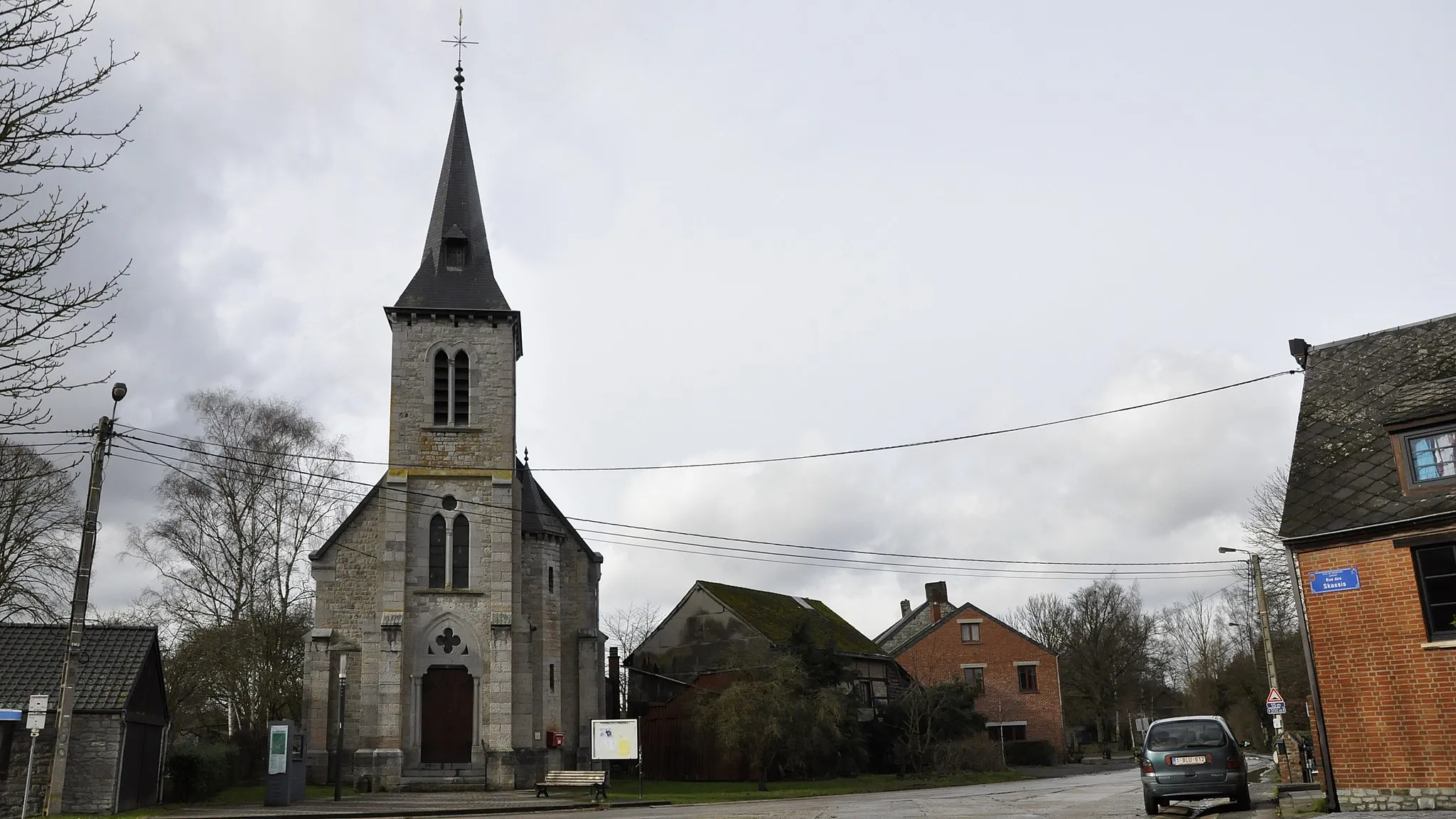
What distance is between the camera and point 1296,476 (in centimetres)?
1931

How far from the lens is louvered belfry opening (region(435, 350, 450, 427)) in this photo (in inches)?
1448

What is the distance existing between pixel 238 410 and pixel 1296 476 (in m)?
35.7

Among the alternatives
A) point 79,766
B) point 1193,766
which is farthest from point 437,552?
point 1193,766

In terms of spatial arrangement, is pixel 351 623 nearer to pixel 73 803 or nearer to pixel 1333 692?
pixel 73 803

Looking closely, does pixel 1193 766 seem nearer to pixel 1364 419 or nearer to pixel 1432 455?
pixel 1432 455

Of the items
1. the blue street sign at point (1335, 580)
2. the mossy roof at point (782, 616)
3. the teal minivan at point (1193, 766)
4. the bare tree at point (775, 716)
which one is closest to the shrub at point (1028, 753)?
the mossy roof at point (782, 616)

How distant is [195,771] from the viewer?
1108 inches

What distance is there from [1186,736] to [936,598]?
169 ft

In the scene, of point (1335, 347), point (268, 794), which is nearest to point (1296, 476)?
point (1335, 347)

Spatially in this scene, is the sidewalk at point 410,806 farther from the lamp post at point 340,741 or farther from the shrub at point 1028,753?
the shrub at point 1028,753

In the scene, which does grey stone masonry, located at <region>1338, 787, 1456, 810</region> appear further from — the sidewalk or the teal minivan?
the sidewalk

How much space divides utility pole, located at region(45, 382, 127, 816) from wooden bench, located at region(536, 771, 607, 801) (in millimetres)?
11631

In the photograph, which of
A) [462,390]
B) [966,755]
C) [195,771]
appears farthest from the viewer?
[966,755]

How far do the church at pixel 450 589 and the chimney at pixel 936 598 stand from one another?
3248 cm
